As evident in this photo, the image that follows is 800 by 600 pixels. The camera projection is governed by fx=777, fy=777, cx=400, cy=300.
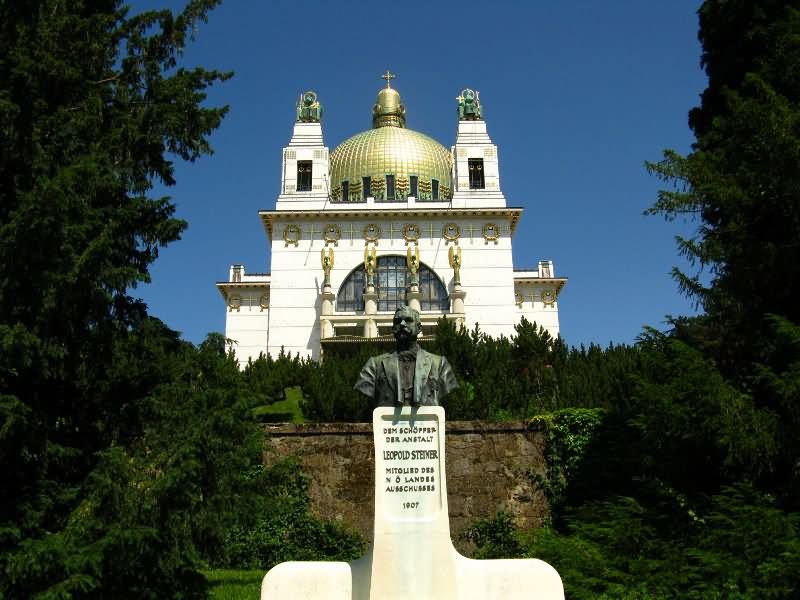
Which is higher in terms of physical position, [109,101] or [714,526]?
[109,101]

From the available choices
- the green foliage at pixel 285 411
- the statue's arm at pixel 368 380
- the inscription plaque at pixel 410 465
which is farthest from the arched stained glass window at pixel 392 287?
the inscription plaque at pixel 410 465

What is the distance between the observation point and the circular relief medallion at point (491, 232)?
45250mm

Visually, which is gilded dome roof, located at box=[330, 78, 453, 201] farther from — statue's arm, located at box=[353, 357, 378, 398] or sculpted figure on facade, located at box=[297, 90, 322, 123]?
statue's arm, located at box=[353, 357, 378, 398]

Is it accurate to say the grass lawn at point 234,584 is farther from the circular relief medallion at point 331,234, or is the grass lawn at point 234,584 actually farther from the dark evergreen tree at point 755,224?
the circular relief medallion at point 331,234

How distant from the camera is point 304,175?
4716cm

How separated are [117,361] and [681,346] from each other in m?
7.89

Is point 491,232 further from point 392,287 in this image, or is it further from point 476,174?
point 392,287

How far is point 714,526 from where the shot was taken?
10180mm

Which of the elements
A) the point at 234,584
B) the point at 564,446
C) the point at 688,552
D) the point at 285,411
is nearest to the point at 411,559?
the point at 688,552

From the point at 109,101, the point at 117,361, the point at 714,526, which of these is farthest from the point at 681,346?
the point at 109,101

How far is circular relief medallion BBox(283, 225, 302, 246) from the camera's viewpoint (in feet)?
148

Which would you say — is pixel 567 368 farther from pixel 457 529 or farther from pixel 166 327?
pixel 166 327

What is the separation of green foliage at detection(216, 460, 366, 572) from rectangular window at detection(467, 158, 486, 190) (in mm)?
33936

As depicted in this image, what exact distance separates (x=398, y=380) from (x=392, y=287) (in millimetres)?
36161
